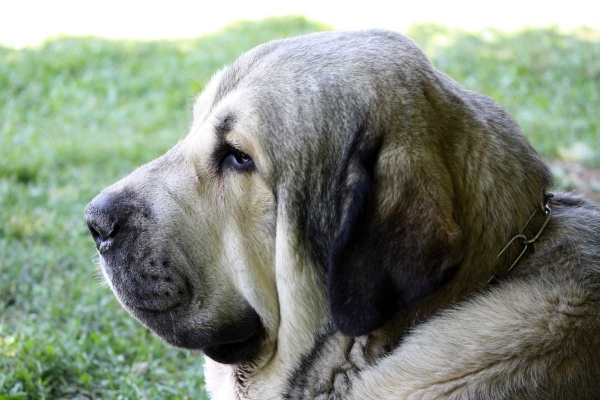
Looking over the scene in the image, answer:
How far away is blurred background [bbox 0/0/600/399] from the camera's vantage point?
14.8 ft

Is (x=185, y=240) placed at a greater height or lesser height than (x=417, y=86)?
lesser

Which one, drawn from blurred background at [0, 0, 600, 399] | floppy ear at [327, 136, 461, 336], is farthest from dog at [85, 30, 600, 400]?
blurred background at [0, 0, 600, 399]

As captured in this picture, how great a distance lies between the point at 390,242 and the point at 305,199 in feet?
1.40

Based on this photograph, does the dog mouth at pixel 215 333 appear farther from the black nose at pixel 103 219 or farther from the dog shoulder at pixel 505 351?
the dog shoulder at pixel 505 351

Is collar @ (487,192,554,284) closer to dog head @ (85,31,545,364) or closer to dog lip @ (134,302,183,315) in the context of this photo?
dog head @ (85,31,545,364)

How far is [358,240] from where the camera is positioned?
8.96 ft

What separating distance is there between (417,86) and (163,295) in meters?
1.30

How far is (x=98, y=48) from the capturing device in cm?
1113

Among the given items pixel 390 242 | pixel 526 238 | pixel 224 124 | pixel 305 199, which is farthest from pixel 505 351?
pixel 224 124

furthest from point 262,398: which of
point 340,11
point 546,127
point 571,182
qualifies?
point 340,11

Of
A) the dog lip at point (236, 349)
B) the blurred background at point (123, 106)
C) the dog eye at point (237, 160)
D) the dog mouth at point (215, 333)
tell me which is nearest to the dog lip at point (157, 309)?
the dog mouth at point (215, 333)

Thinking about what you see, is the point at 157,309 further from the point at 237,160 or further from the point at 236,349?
the point at 237,160

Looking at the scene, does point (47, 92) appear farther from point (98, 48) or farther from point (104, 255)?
point (104, 255)

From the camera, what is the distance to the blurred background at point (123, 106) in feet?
14.8
